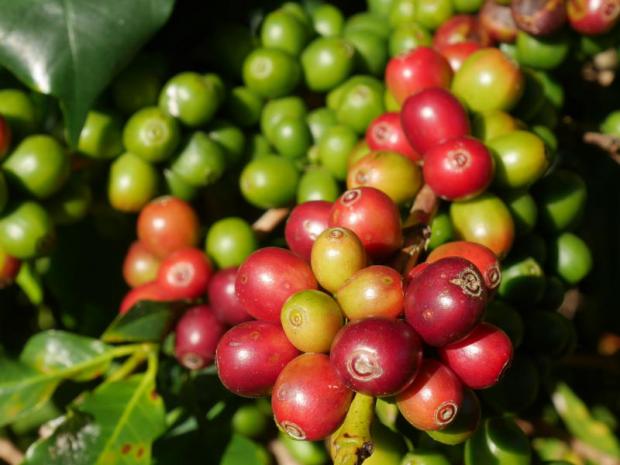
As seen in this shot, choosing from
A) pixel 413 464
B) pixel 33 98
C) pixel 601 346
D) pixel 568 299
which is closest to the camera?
pixel 413 464

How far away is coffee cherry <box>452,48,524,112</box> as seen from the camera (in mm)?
2145

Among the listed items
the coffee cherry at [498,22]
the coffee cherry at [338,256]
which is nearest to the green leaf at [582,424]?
the coffee cherry at [498,22]

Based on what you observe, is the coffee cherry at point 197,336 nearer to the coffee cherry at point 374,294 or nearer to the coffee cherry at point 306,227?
the coffee cherry at point 306,227

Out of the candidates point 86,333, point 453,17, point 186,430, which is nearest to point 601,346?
point 453,17

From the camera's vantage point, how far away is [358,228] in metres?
1.65

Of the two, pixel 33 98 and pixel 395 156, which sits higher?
pixel 33 98

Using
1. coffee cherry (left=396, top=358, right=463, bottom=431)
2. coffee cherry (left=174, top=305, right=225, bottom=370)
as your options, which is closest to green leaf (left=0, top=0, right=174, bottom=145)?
coffee cherry (left=174, top=305, right=225, bottom=370)

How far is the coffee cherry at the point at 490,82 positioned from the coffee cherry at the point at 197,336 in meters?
1.06

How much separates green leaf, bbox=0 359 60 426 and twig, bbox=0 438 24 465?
26.4 inches

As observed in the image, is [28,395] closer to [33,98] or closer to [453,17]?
[33,98]

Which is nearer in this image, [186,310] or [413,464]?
[413,464]

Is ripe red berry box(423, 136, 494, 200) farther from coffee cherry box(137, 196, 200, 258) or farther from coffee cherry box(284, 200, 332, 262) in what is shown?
coffee cherry box(137, 196, 200, 258)

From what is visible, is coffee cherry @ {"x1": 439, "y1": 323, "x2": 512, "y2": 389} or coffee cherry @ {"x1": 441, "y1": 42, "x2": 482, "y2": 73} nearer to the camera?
coffee cherry @ {"x1": 439, "y1": 323, "x2": 512, "y2": 389}

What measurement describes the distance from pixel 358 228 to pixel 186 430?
1.27 meters
